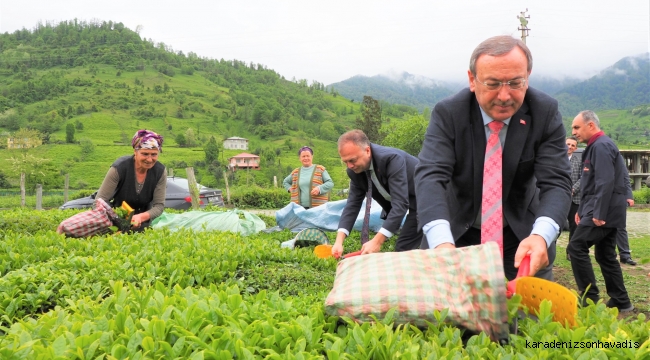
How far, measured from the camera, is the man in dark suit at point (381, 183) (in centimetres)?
407

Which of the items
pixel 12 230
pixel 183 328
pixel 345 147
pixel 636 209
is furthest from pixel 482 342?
pixel 636 209

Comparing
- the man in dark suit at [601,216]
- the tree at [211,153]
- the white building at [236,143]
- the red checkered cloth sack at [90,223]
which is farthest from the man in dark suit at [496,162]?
the white building at [236,143]

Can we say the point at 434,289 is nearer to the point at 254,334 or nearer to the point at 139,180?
the point at 254,334

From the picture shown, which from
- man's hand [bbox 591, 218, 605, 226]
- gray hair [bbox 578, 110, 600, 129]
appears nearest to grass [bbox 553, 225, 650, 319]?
man's hand [bbox 591, 218, 605, 226]

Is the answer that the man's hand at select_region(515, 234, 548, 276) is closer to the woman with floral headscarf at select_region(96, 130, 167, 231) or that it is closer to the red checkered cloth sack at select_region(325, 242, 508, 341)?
the red checkered cloth sack at select_region(325, 242, 508, 341)

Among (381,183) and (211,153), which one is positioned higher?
(211,153)

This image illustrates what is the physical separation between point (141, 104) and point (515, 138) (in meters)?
91.3

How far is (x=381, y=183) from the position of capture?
4379mm

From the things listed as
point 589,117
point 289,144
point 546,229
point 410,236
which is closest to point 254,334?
point 546,229

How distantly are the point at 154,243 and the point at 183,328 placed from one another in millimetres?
2951

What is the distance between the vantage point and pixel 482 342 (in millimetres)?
1717

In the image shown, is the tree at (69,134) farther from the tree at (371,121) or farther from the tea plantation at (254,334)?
the tea plantation at (254,334)

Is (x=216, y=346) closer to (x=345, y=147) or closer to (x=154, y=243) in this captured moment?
(x=345, y=147)

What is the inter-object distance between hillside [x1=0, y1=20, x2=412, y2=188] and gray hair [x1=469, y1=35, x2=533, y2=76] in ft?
133
